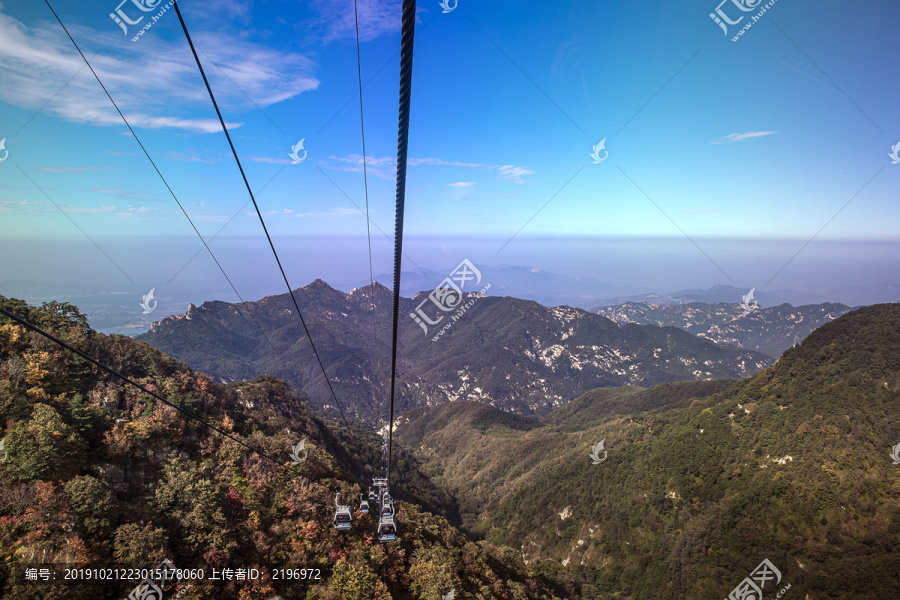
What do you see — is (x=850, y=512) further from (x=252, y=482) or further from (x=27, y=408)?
(x=27, y=408)

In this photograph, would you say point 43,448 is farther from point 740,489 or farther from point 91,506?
point 740,489

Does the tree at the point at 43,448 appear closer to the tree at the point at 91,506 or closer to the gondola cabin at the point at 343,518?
the tree at the point at 91,506

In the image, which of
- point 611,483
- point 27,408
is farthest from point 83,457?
point 611,483

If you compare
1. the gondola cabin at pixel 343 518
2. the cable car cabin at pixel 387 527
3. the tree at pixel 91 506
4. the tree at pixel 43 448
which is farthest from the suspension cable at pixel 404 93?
the tree at pixel 43 448

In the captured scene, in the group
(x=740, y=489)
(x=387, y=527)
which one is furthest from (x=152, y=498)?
(x=740, y=489)

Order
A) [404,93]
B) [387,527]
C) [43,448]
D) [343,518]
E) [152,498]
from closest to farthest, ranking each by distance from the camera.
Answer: [404,93]
[387,527]
[343,518]
[43,448]
[152,498]

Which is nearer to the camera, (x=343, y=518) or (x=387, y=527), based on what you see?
(x=387, y=527)

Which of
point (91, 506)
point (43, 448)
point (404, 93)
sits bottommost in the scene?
point (91, 506)
